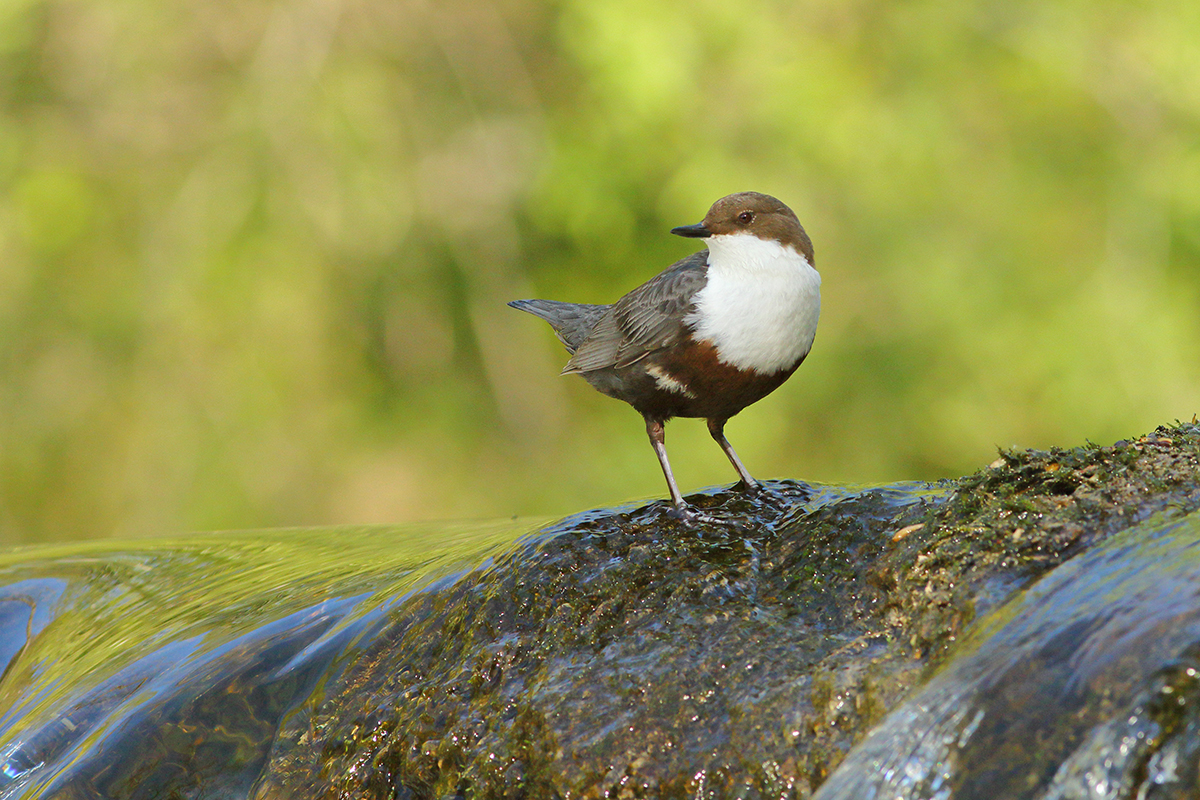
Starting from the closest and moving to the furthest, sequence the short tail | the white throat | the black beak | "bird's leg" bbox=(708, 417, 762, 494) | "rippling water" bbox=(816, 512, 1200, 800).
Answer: "rippling water" bbox=(816, 512, 1200, 800), the white throat, "bird's leg" bbox=(708, 417, 762, 494), the black beak, the short tail

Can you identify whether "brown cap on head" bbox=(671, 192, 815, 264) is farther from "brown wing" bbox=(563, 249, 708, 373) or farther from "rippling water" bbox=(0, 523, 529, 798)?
"rippling water" bbox=(0, 523, 529, 798)

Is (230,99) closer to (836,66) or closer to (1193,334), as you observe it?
(836,66)

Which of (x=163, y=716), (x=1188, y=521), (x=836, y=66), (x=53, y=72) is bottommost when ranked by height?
(x=1188, y=521)

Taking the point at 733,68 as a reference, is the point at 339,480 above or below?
below

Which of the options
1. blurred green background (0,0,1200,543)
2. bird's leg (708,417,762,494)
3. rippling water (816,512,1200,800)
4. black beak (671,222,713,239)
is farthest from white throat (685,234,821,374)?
blurred green background (0,0,1200,543)

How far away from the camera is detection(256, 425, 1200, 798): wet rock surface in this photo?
1.56 m

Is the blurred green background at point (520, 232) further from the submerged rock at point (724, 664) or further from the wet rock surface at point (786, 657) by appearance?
the wet rock surface at point (786, 657)

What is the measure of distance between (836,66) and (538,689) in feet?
17.8

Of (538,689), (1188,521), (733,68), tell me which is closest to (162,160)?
(733,68)

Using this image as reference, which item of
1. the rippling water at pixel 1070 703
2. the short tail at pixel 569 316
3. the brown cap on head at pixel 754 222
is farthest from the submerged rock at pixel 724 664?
the short tail at pixel 569 316

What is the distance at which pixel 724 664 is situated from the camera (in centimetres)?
204

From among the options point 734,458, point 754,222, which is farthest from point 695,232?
point 734,458

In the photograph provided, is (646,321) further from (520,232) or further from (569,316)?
(520,232)

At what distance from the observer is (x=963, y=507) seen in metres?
2.21
